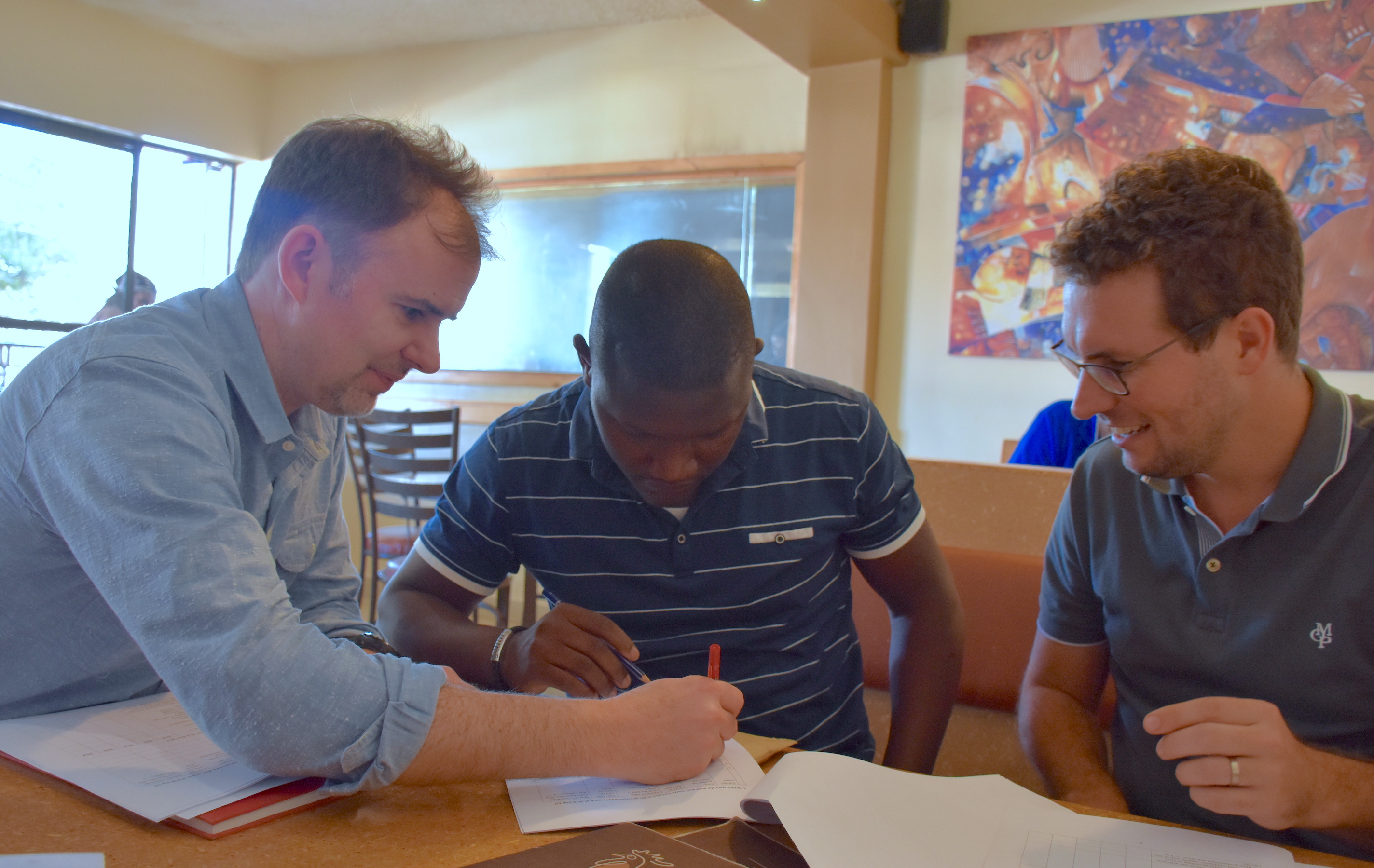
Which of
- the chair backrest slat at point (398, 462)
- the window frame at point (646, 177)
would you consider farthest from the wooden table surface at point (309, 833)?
the window frame at point (646, 177)

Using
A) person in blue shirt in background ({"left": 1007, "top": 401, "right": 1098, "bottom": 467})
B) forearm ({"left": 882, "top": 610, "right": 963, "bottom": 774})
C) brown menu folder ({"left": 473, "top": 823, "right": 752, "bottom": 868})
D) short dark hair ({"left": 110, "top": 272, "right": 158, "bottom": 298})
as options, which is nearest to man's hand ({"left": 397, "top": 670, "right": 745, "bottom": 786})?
brown menu folder ({"left": 473, "top": 823, "right": 752, "bottom": 868})

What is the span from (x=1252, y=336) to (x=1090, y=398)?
19 centimetres

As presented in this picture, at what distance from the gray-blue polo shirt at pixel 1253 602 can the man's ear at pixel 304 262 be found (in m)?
1.03

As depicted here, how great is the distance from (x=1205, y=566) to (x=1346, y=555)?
142 millimetres

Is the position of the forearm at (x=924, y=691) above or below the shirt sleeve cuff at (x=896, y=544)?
below

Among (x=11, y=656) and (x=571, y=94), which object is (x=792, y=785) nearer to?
(x=11, y=656)

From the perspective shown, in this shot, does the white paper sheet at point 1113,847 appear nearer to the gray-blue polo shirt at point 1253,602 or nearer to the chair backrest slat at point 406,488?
the gray-blue polo shirt at point 1253,602

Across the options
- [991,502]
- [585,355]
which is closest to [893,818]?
[585,355]

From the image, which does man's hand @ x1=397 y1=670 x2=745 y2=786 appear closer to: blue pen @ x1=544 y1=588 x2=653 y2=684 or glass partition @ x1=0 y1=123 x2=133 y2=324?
blue pen @ x1=544 y1=588 x2=653 y2=684

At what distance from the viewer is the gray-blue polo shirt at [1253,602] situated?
3.57ft

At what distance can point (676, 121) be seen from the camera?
4758 mm

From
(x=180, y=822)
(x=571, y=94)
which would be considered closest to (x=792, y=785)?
(x=180, y=822)

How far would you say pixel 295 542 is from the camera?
1.25 metres

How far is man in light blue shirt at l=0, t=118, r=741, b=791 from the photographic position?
2.73 feet
